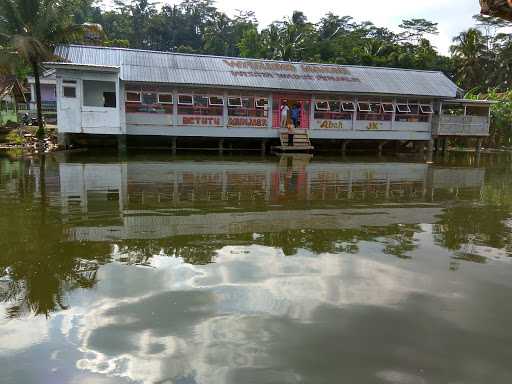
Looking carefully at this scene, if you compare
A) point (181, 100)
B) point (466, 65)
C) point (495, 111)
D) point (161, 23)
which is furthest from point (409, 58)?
point (161, 23)

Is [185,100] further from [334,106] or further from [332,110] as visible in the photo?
[334,106]

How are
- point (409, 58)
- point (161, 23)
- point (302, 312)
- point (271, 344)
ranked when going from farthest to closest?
point (161, 23), point (409, 58), point (302, 312), point (271, 344)

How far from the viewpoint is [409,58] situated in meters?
40.4

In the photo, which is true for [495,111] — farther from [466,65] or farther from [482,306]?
[482,306]

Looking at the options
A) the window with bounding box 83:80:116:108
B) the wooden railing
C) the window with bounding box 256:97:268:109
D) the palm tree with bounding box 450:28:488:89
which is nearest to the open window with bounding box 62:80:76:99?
the window with bounding box 83:80:116:108

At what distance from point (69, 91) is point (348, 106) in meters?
12.0

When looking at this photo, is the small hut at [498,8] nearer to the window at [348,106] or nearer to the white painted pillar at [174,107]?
the white painted pillar at [174,107]

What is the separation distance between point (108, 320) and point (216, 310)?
797mm

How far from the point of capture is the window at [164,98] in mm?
19136

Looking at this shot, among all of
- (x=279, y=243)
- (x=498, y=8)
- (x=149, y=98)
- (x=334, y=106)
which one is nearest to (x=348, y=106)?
(x=334, y=106)

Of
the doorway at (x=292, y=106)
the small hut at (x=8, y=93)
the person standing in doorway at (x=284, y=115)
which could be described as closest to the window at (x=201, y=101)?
the doorway at (x=292, y=106)

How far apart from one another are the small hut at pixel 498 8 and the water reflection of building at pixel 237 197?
13.8 ft

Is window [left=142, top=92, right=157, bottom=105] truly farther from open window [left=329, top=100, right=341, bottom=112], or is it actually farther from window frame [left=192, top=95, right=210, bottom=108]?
open window [left=329, top=100, right=341, bottom=112]

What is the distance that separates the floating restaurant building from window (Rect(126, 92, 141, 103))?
0.13 feet
